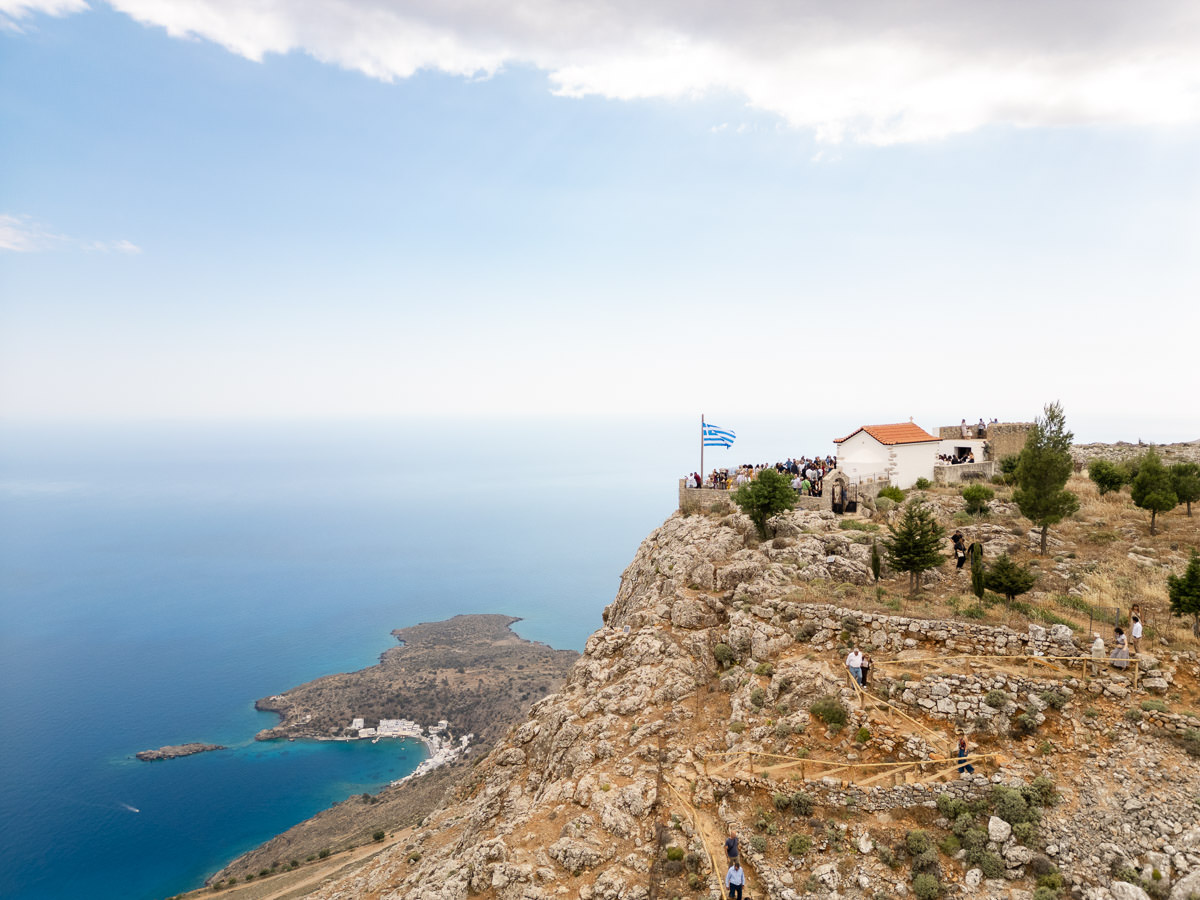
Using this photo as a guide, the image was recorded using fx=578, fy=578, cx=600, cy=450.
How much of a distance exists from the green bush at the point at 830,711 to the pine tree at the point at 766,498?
41.8 feet

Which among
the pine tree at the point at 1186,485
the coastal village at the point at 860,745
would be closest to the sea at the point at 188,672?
the coastal village at the point at 860,745

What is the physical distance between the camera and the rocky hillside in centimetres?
1306

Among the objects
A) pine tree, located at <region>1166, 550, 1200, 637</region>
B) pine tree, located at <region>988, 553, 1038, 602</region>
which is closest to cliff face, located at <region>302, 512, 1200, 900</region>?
pine tree, located at <region>1166, 550, 1200, 637</region>

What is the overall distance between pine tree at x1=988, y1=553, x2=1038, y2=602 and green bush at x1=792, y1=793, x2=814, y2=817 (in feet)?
35.8

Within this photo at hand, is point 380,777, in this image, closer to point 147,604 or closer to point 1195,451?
point 1195,451

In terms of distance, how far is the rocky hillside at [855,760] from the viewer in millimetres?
13062

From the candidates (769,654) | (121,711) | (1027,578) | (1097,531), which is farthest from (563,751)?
(121,711)

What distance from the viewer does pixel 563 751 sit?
68.1ft

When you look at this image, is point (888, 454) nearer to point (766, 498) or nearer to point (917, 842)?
point (766, 498)

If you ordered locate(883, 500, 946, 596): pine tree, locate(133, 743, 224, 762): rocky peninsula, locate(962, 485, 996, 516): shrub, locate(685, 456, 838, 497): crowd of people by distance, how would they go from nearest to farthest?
locate(883, 500, 946, 596): pine tree, locate(962, 485, 996, 516): shrub, locate(685, 456, 838, 497): crowd of people, locate(133, 743, 224, 762): rocky peninsula

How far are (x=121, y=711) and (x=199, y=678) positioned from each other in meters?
12.5

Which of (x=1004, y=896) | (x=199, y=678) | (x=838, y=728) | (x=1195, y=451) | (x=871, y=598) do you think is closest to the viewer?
(x=1004, y=896)

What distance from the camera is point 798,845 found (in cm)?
1421

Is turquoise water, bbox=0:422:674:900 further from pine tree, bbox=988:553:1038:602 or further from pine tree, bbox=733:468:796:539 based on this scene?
pine tree, bbox=988:553:1038:602
